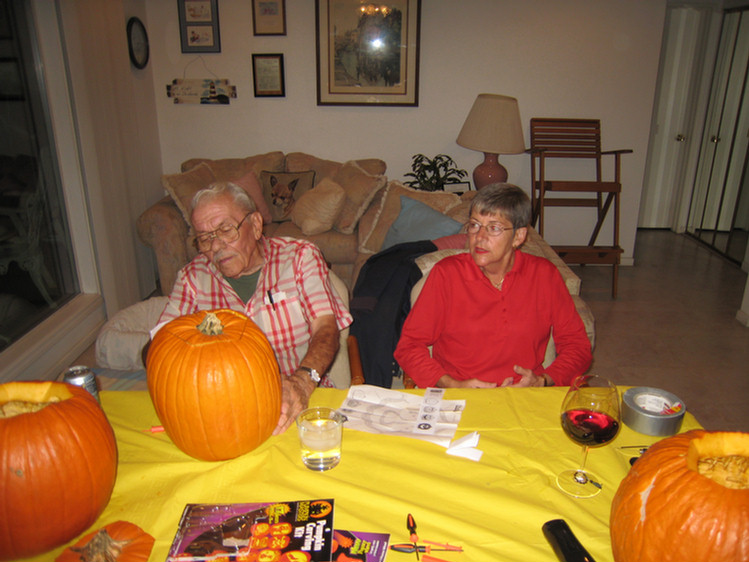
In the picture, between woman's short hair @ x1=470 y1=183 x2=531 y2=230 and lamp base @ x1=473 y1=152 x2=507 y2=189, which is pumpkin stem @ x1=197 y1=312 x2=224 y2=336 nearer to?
woman's short hair @ x1=470 y1=183 x2=531 y2=230

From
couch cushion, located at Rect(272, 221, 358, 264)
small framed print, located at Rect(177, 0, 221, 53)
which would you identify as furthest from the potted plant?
small framed print, located at Rect(177, 0, 221, 53)

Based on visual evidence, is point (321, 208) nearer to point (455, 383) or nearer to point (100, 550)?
point (455, 383)

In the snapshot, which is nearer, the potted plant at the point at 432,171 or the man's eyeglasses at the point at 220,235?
the man's eyeglasses at the point at 220,235

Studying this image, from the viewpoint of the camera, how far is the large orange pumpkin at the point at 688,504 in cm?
68

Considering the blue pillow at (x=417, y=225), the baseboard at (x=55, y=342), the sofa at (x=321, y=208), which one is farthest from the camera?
the sofa at (x=321, y=208)

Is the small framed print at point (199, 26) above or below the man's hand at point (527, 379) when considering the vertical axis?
above

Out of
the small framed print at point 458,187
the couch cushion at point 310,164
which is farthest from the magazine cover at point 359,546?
the small framed print at point 458,187

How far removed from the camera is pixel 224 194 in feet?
4.93

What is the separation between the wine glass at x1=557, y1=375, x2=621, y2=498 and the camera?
958 mm

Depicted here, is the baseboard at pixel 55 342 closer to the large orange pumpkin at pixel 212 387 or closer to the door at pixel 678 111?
the large orange pumpkin at pixel 212 387

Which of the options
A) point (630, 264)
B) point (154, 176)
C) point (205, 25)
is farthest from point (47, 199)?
point (630, 264)

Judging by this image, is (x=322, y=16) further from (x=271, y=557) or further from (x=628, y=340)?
(x=271, y=557)

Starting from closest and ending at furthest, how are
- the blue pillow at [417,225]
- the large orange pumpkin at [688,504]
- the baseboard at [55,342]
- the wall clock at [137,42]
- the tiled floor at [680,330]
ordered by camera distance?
the large orange pumpkin at [688,504]
the baseboard at [55,342]
the tiled floor at [680,330]
the blue pillow at [417,225]
the wall clock at [137,42]

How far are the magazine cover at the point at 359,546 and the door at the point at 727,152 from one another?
17.9ft
